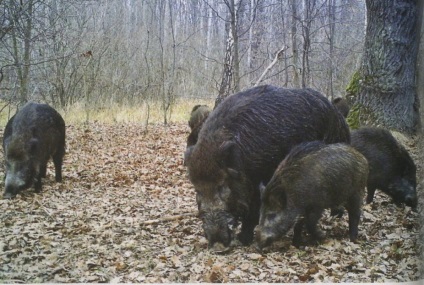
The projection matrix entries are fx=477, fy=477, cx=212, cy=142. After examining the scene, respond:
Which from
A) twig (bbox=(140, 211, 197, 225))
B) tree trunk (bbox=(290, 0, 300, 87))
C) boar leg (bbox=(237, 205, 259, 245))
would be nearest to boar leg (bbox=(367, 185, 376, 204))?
boar leg (bbox=(237, 205, 259, 245))

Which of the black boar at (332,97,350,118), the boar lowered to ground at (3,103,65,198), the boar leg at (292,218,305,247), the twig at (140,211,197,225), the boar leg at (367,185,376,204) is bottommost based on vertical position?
the twig at (140,211,197,225)

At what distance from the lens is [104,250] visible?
3461 millimetres

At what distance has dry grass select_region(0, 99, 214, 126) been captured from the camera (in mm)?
5965

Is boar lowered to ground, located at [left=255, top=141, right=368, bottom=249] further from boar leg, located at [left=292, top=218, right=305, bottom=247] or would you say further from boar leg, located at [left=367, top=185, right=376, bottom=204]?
boar leg, located at [left=367, top=185, right=376, bottom=204]

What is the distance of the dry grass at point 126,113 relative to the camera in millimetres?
5965

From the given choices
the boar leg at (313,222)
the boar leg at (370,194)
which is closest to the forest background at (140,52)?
the boar leg at (370,194)

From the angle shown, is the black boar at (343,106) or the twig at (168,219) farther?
the black boar at (343,106)

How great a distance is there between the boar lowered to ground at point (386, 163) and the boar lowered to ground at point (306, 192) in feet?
1.85

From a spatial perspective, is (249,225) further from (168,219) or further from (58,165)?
(58,165)

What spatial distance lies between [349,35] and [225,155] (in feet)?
11.5

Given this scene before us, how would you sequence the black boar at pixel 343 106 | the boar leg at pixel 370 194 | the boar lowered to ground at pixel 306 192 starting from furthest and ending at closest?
the black boar at pixel 343 106 → the boar leg at pixel 370 194 → the boar lowered to ground at pixel 306 192

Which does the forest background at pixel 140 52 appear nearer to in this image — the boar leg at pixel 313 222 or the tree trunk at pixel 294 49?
the tree trunk at pixel 294 49

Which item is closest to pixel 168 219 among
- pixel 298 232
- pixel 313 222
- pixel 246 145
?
pixel 246 145

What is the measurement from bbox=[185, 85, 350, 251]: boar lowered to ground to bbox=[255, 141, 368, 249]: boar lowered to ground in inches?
6.8
